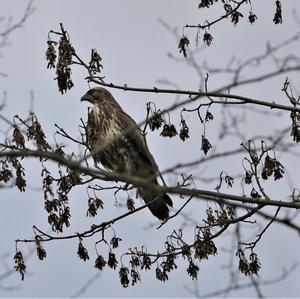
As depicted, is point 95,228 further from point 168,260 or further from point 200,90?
point 200,90

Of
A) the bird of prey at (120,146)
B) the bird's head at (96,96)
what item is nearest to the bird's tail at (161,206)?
the bird of prey at (120,146)

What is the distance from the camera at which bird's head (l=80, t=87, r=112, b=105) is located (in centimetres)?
945

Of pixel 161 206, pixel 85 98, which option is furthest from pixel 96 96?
pixel 161 206

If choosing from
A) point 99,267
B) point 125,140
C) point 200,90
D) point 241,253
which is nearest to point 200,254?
point 241,253

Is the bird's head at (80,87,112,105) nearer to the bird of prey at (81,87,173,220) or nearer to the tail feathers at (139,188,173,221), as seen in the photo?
the bird of prey at (81,87,173,220)

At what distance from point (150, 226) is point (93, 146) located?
38.9 inches

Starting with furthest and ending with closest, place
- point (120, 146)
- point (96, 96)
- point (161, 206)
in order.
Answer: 1. point (96, 96)
2. point (120, 146)
3. point (161, 206)

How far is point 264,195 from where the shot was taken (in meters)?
6.29

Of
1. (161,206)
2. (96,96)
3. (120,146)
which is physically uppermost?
A: (96,96)

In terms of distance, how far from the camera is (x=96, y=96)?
9484mm

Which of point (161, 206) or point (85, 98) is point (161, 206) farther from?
point (85, 98)

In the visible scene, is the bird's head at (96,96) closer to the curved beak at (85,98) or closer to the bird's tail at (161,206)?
the curved beak at (85,98)

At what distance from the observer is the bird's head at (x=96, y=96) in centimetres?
945

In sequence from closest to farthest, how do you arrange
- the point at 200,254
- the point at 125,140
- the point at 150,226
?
the point at 200,254, the point at 150,226, the point at 125,140
